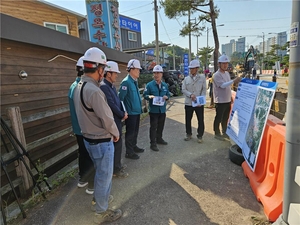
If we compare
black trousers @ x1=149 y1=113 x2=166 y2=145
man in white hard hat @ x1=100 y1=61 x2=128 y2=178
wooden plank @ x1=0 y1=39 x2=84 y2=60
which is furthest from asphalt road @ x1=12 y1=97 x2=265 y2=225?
wooden plank @ x1=0 y1=39 x2=84 y2=60

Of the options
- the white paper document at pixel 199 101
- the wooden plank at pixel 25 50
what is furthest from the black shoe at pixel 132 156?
the wooden plank at pixel 25 50

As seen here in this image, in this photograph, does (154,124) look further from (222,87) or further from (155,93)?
(222,87)

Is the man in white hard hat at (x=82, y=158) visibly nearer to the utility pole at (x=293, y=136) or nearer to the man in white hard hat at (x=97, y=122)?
the man in white hard hat at (x=97, y=122)

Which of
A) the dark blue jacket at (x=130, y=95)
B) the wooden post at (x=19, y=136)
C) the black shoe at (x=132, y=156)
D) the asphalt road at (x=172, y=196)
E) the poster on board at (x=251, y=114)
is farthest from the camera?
the black shoe at (x=132, y=156)

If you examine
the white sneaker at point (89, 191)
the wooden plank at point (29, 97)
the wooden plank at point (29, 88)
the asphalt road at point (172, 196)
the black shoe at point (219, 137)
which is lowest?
the asphalt road at point (172, 196)

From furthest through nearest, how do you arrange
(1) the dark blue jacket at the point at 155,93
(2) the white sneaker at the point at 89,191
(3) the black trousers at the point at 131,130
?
(1) the dark blue jacket at the point at 155,93, (3) the black trousers at the point at 131,130, (2) the white sneaker at the point at 89,191

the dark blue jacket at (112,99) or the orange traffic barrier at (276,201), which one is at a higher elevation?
the dark blue jacket at (112,99)

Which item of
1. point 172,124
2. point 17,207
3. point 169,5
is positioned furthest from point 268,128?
point 169,5

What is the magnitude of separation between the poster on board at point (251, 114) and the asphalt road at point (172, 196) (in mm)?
511

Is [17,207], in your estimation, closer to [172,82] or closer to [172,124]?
[172,124]

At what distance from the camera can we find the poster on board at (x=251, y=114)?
280 centimetres

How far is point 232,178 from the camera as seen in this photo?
10.6 feet

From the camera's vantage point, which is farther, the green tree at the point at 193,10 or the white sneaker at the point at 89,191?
the green tree at the point at 193,10

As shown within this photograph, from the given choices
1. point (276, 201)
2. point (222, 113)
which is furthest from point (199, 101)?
point (276, 201)
